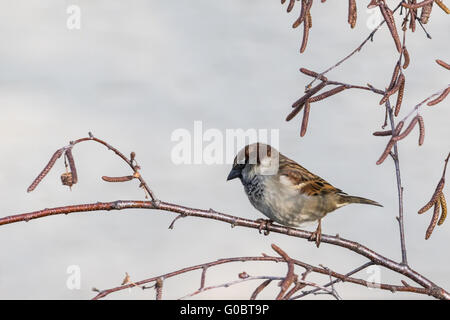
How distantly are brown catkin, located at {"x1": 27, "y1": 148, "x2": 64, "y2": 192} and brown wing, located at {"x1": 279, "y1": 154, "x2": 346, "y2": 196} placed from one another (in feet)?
9.72

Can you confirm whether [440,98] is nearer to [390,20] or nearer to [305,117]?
[390,20]

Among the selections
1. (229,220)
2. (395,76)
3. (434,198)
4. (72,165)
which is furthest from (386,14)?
(72,165)

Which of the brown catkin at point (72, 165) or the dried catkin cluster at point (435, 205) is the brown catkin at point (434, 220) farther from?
the brown catkin at point (72, 165)

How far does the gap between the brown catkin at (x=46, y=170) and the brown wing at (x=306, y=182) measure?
9.72ft

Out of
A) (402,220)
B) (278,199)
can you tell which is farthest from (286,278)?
(278,199)

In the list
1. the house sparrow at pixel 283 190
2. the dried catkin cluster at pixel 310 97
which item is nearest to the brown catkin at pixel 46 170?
the dried catkin cluster at pixel 310 97

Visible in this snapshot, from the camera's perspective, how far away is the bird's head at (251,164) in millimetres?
5633

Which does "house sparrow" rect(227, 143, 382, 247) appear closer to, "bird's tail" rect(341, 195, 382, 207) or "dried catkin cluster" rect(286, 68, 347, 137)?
"bird's tail" rect(341, 195, 382, 207)

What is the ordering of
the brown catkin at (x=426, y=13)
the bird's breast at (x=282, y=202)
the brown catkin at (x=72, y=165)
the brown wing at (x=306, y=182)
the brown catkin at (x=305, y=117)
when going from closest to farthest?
the brown catkin at (x=72, y=165)
the brown catkin at (x=305, y=117)
the brown catkin at (x=426, y=13)
the bird's breast at (x=282, y=202)
the brown wing at (x=306, y=182)

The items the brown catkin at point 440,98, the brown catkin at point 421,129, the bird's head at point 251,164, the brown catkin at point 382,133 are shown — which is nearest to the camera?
the brown catkin at point 440,98

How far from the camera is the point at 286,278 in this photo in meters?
2.64

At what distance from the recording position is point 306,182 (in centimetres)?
560

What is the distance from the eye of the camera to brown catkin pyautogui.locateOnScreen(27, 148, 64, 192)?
2748 mm
